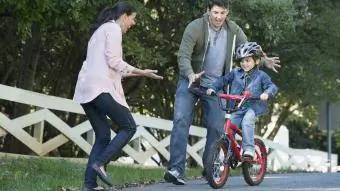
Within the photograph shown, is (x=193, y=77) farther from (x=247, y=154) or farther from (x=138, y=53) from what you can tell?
(x=138, y=53)

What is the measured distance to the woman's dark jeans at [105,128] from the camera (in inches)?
291

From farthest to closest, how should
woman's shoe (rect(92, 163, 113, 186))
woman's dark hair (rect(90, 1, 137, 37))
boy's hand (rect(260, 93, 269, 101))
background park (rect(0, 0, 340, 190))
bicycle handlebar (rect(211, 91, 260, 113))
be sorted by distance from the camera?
background park (rect(0, 0, 340, 190)) < bicycle handlebar (rect(211, 91, 260, 113)) < boy's hand (rect(260, 93, 269, 101)) < woman's dark hair (rect(90, 1, 137, 37)) < woman's shoe (rect(92, 163, 113, 186))

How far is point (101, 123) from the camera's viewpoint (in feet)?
25.1

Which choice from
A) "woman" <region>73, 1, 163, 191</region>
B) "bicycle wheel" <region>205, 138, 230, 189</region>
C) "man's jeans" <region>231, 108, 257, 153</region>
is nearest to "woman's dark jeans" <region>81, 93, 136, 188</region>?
"woman" <region>73, 1, 163, 191</region>

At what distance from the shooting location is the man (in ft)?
28.6

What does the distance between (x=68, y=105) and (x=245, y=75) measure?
4.87 meters

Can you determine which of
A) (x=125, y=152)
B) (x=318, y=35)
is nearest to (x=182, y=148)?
(x=125, y=152)

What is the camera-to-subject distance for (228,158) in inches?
324

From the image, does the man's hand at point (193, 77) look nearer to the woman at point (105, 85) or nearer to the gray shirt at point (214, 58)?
the gray shirt at point (214, 58)

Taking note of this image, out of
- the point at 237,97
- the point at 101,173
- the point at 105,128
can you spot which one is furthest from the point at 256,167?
the point at 101,173

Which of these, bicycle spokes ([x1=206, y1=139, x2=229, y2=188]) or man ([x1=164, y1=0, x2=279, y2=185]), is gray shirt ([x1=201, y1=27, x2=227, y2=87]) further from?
bicycle spokes ([x1=206, y1=139, x2=229, y2=188])

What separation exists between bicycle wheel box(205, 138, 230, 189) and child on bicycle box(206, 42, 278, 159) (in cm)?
29

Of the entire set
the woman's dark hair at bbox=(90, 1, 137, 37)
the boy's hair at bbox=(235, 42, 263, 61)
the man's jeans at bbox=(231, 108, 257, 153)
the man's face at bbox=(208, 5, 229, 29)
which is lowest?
the man's jeans at bbox=(231, 108, 257, 153)

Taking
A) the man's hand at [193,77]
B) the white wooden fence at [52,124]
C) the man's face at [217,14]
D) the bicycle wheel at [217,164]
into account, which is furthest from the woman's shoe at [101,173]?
the white wooden fence at [52,124]
